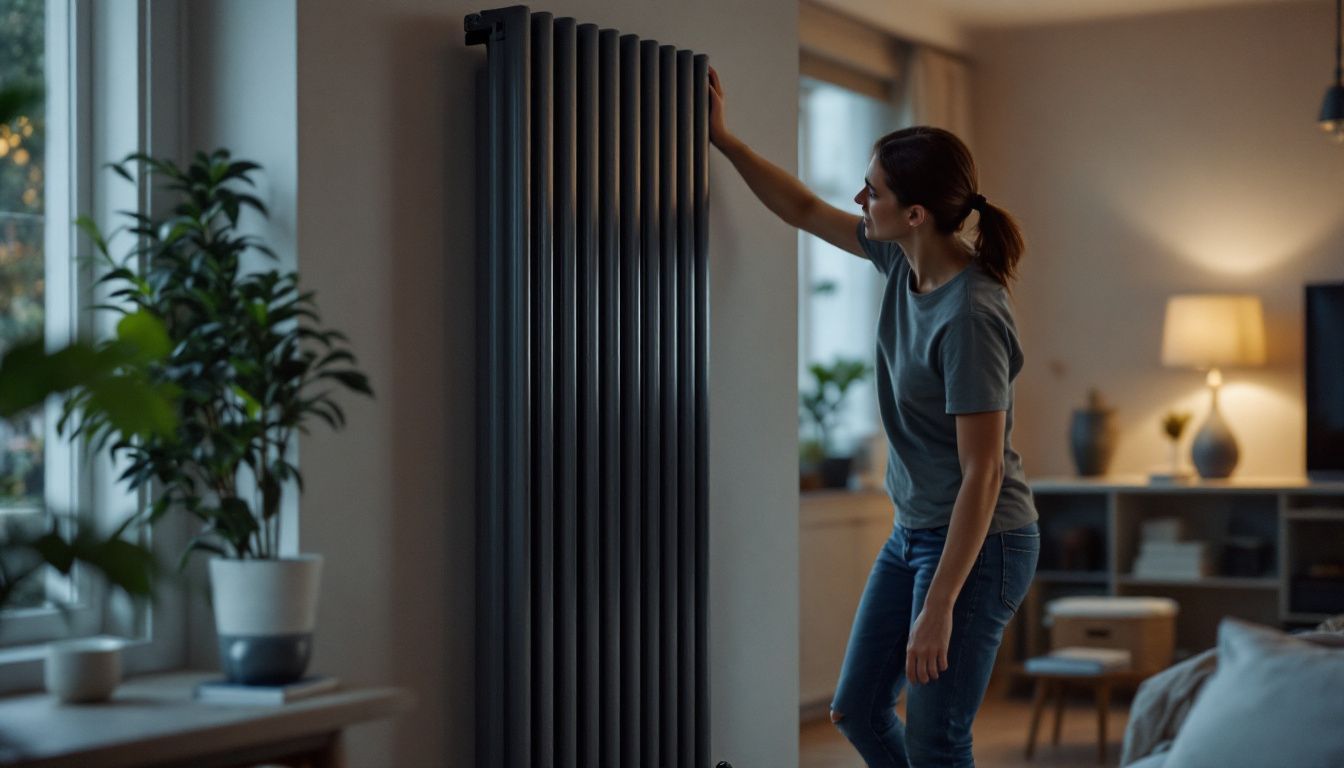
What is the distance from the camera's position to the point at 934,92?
5.93 metres

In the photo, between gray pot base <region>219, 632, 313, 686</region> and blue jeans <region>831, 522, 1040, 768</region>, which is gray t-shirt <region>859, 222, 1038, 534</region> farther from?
gray pot base <region>219, 632, 313, 686</region>

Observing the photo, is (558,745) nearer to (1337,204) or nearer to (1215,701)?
(1215,701)

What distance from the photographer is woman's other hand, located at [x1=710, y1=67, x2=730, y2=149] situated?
2959 mm

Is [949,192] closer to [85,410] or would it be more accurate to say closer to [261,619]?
[261,619]

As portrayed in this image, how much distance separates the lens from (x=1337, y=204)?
560cm

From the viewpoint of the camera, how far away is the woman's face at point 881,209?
2.43 m

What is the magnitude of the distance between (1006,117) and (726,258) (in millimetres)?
3427

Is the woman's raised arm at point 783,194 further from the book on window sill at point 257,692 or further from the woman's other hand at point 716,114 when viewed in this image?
the book on window sill at point 257,692

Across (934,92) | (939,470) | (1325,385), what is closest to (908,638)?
(939,470)

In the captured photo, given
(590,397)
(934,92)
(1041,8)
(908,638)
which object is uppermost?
(1041,8)

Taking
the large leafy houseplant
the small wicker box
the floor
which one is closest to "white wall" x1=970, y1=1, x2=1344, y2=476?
the small wicker box

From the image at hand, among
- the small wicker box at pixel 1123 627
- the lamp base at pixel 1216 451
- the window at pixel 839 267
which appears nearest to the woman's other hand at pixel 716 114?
the window at pixel 839 267

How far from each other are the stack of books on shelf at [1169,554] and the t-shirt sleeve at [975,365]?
3477 mm

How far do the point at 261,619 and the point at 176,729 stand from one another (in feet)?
0.73
